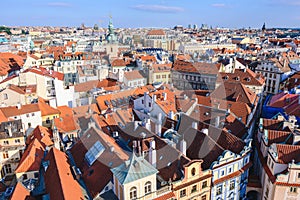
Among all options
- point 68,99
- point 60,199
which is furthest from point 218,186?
point 68,99

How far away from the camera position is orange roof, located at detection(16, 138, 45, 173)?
2967 cm

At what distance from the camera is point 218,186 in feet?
90.7

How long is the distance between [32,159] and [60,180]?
412 inches

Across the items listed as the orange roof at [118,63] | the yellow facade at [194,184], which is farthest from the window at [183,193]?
the orange roof at [118,63]

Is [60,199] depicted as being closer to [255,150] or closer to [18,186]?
[18,186]

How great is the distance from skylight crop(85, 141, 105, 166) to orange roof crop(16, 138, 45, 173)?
711 centimetres

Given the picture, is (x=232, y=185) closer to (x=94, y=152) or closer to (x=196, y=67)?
(x=94, y=152)

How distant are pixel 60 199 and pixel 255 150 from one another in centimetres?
2667

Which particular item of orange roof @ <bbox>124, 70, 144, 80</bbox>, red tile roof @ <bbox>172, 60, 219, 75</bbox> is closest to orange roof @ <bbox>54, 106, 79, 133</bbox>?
orange roof @ <bbox>124, 70, 144, 80</bbox>

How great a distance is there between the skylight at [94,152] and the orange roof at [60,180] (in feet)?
6.98

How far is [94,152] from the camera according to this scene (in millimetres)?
27172

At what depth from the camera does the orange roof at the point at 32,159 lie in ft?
97.3

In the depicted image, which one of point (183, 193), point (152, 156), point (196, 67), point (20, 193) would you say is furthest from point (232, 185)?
point (196, 67)

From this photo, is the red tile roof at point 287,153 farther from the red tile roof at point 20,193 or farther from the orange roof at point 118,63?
the orange roof at point 118,63
